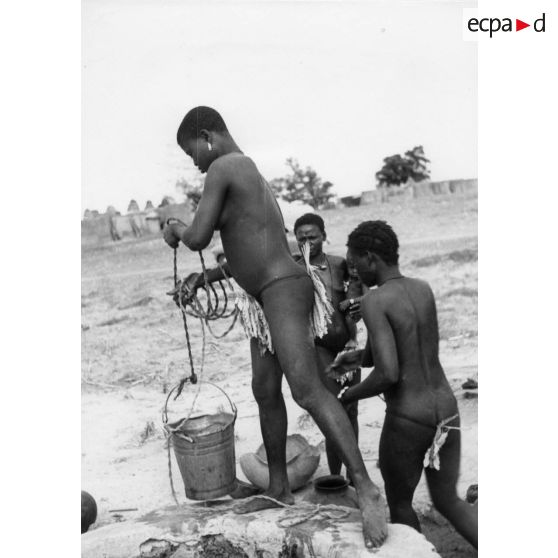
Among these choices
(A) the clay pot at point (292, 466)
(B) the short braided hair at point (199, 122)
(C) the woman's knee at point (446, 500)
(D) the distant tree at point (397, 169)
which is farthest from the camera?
(D) the distant tree at point (397, 169)

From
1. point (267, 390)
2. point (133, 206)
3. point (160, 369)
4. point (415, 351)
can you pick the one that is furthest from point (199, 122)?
point (133, 206)

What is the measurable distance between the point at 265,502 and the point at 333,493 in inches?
16.3

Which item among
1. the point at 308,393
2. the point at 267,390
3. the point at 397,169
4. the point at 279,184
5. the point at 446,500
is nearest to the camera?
the point at 446,500

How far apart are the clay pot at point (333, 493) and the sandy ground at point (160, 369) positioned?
521mm

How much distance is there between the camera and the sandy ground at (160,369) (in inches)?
179

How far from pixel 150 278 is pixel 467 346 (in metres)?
9.08

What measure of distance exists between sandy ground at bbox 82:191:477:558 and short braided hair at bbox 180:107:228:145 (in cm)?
250

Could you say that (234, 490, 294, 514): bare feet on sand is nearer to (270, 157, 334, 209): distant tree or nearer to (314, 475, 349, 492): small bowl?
(314, 475, 349, 492): small bowl

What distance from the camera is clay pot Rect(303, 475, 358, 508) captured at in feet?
11.4

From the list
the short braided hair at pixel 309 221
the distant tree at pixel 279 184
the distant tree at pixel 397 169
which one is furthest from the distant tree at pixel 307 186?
the short braided hair at pixel 309 221

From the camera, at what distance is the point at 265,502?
3.33 metres
